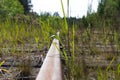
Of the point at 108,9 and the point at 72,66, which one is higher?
the point at 108,9

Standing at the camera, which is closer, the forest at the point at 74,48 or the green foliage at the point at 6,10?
the forest at the point at 74,48

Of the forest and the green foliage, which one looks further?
the green foliage

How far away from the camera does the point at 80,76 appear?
1.82 metres

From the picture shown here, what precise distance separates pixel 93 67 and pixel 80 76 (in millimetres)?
876

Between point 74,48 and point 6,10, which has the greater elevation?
point 6,10

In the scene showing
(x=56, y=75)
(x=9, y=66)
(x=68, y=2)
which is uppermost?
(x=68, y=2)

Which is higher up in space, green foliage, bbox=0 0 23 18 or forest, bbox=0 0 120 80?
green foliage, bbox=0 0 23 18

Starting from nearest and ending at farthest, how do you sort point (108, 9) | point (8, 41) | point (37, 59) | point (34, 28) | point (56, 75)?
point (56, 75) < point (37, 59) < point (108, 9) < point (8, 41) < point (34, 28)

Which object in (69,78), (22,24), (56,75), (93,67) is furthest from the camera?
(22,24)

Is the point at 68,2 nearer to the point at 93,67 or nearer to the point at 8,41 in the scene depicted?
the point at 93,67

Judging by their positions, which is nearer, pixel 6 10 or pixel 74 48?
pixel 74 48

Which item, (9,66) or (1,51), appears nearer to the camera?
(9,66)

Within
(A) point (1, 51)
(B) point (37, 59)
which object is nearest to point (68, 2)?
(B) point (37, 59)

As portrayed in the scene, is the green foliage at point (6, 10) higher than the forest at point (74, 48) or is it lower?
higher
